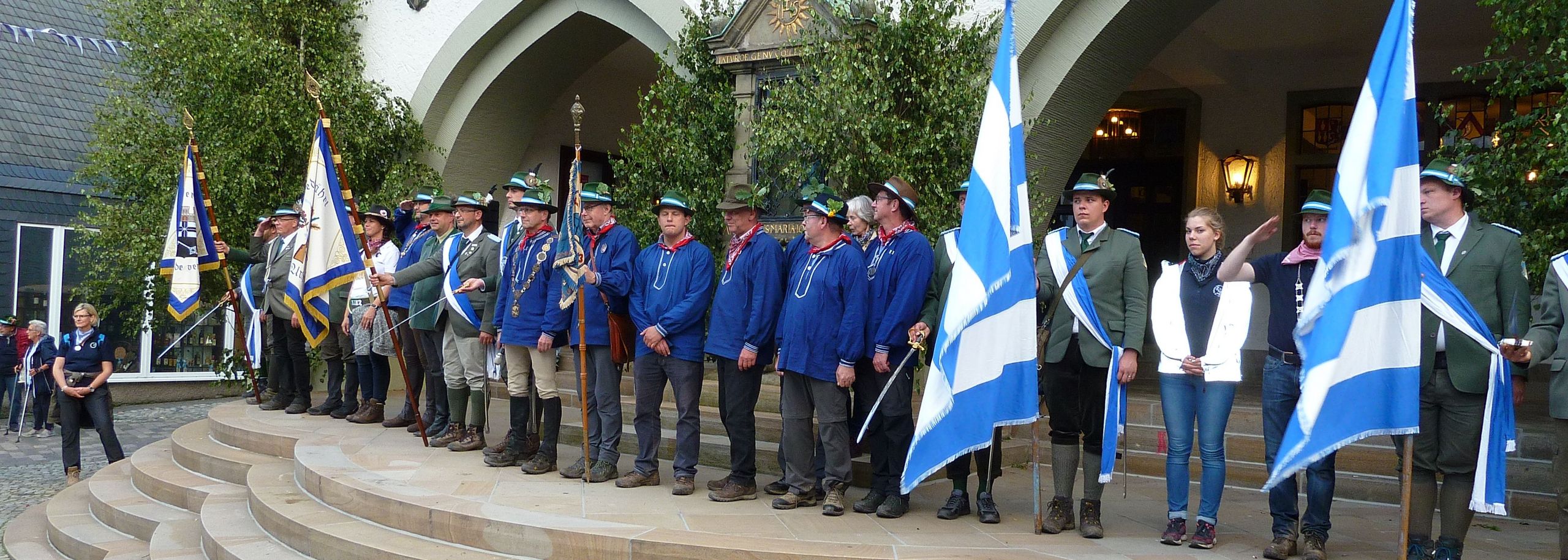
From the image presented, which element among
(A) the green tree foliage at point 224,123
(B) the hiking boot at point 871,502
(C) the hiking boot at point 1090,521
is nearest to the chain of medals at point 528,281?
(B) the hiking boot at point 871,502

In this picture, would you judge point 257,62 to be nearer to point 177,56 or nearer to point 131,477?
point 177,56

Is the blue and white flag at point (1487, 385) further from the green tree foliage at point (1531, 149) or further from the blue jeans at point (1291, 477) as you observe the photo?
the green tree foliage at point (1531, 149)

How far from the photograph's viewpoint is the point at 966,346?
17.1 feet

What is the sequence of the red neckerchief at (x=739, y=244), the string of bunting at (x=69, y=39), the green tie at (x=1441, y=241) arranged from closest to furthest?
the green tie at (x=1441, y=241) < the red neckerchief at (x=739, y=244) < the string of bunting at (x=69, y=39)

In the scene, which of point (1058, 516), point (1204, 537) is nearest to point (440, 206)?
point (1058, 516)

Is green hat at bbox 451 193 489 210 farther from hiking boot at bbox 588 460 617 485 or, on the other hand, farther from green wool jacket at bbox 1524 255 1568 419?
green wool jacket at bbox 1524 255 1568 419

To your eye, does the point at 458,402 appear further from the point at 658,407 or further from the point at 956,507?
the point at 956,507

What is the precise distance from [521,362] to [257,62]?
614 centimetres

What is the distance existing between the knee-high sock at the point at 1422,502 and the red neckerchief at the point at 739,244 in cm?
324

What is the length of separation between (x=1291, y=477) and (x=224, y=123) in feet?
33.1

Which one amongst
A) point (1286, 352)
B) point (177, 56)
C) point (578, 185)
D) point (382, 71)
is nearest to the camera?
point (1286, 352)

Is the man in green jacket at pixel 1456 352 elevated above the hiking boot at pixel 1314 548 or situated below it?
above

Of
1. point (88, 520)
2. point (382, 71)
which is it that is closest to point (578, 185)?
point (88, 520)

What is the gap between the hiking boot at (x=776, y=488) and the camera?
6375 millimetres
